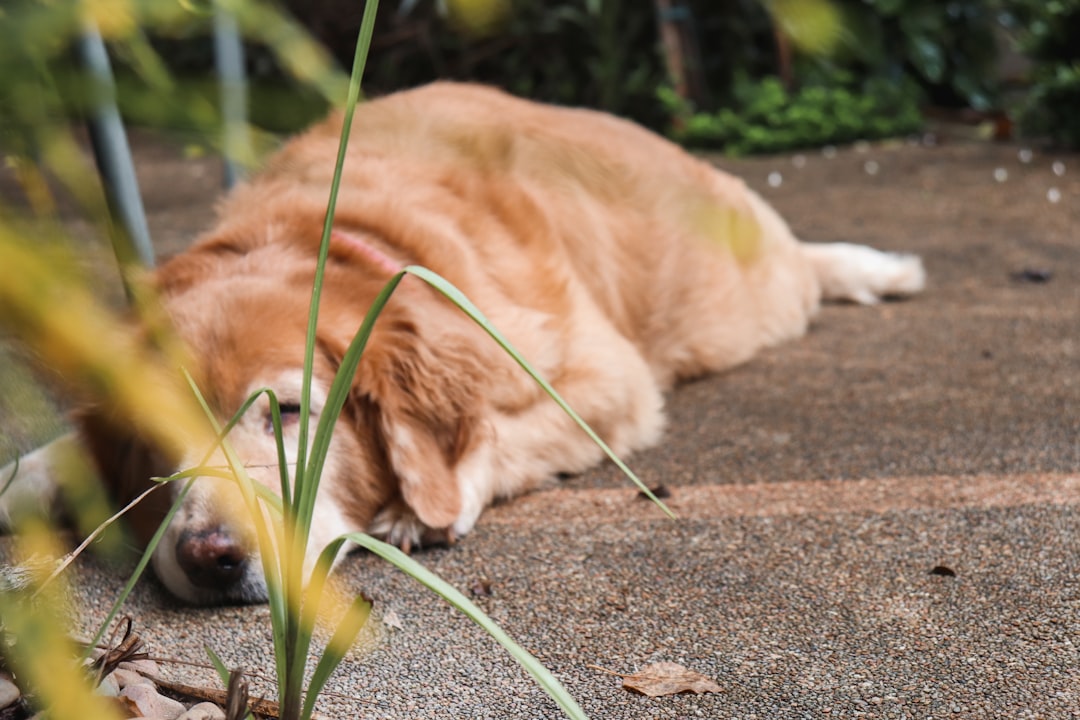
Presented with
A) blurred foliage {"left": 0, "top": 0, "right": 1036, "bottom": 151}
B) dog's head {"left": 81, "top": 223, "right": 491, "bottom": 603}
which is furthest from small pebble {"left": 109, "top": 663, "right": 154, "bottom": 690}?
blurred foliage {"left": 0, "top": 0, "right": 1036, "bottom": 151}

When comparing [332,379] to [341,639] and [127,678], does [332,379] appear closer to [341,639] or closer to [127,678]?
[127,678]

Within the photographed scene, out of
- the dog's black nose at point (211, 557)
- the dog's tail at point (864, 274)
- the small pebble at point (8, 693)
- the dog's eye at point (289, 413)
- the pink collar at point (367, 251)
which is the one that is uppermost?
the pink collar at point (367, 251)

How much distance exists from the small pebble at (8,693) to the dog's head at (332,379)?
0.74m

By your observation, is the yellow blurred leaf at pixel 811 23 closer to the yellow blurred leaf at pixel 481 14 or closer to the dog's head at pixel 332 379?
the yellow blurred leaf at pixel 481 14

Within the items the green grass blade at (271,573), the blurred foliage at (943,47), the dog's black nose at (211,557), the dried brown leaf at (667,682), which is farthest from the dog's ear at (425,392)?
the blurred foliage at (943,47)

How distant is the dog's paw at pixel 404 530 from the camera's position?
2193mm

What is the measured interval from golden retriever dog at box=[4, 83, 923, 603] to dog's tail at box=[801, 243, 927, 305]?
2.94 feet

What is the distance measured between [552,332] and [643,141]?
1.17m

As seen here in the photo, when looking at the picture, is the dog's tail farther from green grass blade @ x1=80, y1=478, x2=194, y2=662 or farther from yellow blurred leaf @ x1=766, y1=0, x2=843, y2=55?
yellow blurred leaf @ x1=766, y1=0, x2=843, y2=55

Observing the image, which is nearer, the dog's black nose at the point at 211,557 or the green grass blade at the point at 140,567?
the green grass blade at the point at 140,567

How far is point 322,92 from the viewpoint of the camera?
0.50 meters

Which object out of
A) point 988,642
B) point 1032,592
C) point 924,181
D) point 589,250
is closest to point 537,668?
point 988,642

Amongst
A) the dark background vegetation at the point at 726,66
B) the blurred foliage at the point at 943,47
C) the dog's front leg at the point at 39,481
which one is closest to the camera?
the dog's front leg at the point at 39,481

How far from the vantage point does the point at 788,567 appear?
74.0 inches
